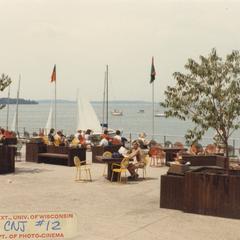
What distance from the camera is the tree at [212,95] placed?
9562mm

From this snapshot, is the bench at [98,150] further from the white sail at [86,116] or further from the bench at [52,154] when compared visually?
the white sail at [86,116]

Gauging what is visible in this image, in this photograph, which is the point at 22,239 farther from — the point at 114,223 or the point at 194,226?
the point at 194,226

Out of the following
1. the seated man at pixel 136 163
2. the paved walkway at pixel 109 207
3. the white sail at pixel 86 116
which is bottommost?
the paved walkway at pixel 109 207

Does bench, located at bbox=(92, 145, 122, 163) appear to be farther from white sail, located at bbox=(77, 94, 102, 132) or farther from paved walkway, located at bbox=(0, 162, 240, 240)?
white sail, located at bbox=(77, 94, 102, 132)

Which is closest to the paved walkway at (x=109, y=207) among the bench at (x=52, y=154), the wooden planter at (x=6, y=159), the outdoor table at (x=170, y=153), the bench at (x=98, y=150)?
the wooden planter at (x=6, y=159)

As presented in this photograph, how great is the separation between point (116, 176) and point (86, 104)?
81.2ft

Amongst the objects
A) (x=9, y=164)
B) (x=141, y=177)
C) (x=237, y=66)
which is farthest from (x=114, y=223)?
(x=9, y=164)

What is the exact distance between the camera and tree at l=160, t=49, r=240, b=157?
9562mm

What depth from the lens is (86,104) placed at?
3834 centimetres

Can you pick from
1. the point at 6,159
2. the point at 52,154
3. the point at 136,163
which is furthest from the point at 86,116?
the point at 136,163

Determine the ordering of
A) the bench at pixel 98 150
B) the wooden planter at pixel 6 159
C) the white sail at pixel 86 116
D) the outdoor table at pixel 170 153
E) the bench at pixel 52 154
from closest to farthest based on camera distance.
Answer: the wooden planter at pixel 6 159 < the bench at pixel 52 154 < the outdoor table at pixel 170 153 < the bench at pixel 98 150 < the white sail at pixel 86 116

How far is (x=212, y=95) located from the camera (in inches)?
379

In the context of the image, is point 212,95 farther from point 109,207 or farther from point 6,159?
point 6,159

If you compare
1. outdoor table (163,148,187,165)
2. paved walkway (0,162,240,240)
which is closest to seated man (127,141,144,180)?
paved walkway (0,162,240,240)
